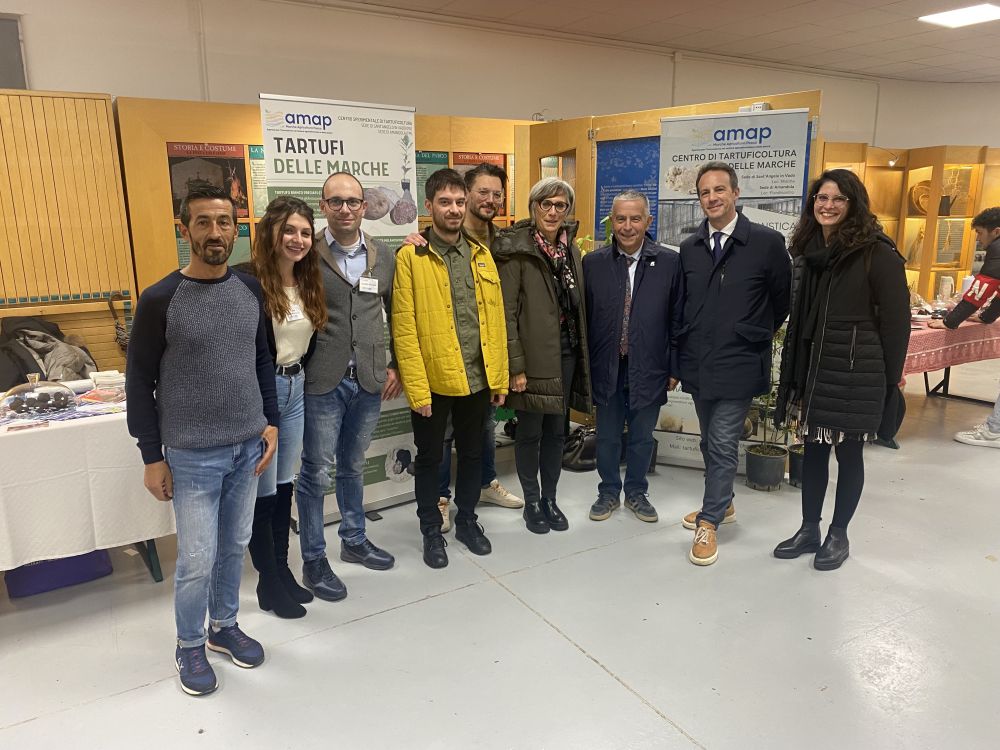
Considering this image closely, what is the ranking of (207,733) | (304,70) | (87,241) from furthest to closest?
1. (304,70)
2. (87,241)
3. (207,733)

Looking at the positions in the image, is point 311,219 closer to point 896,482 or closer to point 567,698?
point 567,698

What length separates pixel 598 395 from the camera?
11.2 feet

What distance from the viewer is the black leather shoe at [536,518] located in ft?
11.3

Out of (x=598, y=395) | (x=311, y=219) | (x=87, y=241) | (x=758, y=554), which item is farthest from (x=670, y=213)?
(x=87, y=241)

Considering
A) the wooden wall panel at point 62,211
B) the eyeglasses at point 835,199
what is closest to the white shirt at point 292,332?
the eyeglasses at point 835,199

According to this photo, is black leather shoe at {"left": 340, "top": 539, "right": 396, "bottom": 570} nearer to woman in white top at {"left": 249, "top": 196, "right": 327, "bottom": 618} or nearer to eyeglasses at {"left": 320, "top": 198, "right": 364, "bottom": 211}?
woman in white top at {"left": 249, "top": 196, "right": 327, "bottom": 618}

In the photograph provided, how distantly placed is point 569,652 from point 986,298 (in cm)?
440

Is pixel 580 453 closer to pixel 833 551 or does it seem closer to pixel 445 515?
pixel 445 515

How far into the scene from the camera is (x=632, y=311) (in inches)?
128

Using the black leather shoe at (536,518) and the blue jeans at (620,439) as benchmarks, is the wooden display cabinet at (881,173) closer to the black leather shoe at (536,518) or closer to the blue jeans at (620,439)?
the blue jeans at (620,439)

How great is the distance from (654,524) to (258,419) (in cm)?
224

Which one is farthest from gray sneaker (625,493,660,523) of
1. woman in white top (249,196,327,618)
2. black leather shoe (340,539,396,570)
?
woman in white top (249,196,327,618)

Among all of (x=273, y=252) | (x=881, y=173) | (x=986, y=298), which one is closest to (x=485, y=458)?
(x=273, y=252)

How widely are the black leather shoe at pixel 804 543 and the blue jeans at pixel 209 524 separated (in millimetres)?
2410
